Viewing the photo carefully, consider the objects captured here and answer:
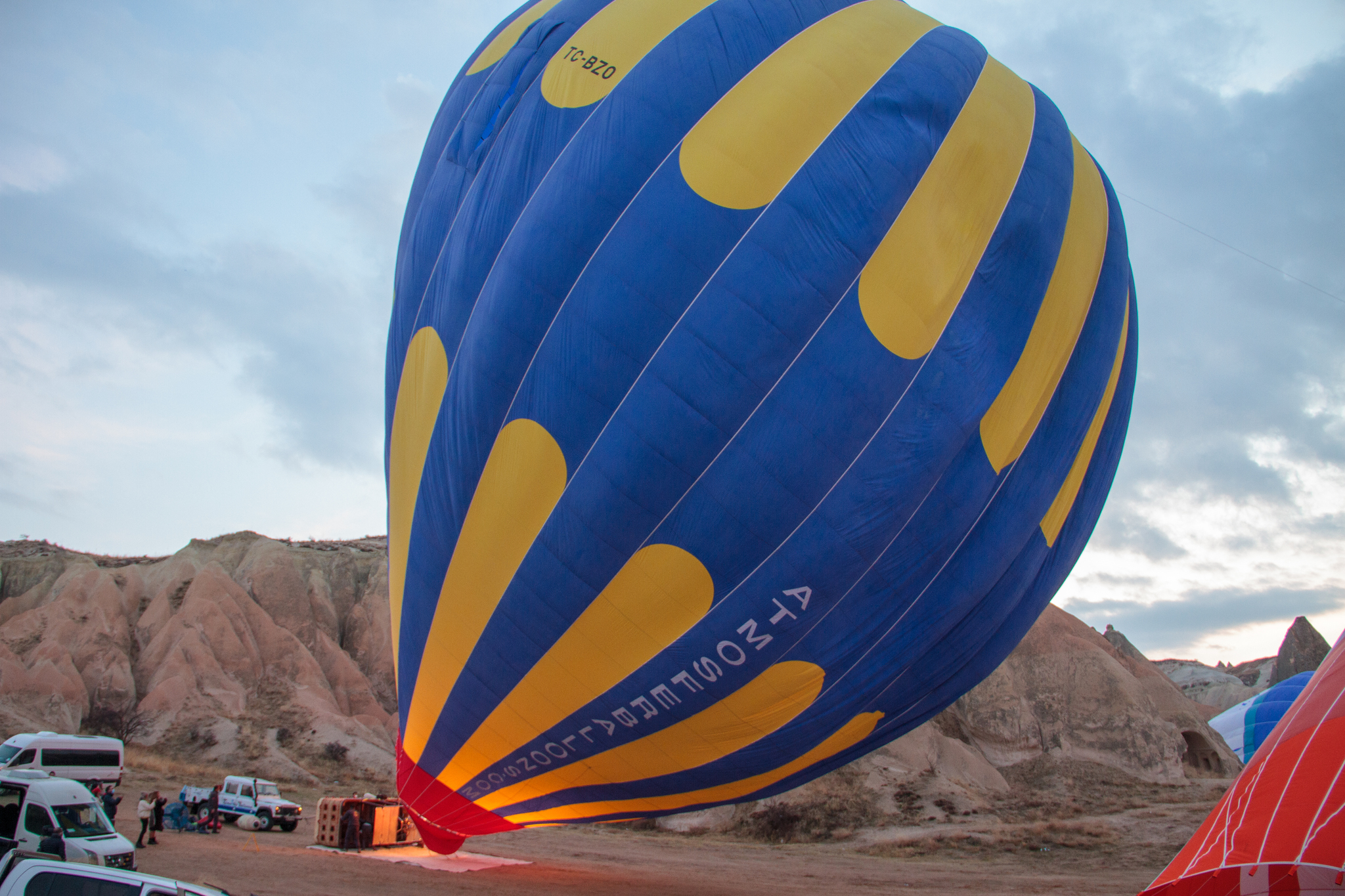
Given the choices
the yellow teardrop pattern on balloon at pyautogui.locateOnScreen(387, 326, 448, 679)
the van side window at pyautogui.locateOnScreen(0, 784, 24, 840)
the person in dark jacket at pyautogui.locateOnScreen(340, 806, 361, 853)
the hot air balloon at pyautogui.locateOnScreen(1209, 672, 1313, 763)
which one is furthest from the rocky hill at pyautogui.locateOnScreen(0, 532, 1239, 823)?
the van side window at pyautogui.locateOnScreen(0, 784, 24, 840)

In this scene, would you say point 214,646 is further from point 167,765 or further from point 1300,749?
point 1300,749

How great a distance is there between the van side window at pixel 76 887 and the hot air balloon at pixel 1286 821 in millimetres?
7112

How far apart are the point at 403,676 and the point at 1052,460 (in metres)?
6.80

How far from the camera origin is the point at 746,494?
21.7 feet

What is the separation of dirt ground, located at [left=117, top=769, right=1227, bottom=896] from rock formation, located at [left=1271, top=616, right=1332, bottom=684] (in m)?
33.5

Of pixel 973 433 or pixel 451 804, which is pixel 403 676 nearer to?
pixel 451 804

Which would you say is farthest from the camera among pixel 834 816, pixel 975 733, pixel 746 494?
pixel 975 733

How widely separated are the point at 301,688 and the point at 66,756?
16.5 meters

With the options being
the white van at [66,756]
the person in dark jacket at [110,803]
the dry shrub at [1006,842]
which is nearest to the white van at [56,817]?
the person in dark jacket at [110,803]

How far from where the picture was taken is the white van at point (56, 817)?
9.44 metres

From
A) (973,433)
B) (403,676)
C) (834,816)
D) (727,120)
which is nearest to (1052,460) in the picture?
(973,433)

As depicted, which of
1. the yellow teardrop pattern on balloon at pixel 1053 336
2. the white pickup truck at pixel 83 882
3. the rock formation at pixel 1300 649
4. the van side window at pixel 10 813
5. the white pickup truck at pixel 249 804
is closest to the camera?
the white pickup truck at pixel 83 882

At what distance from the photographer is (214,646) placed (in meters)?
32.9

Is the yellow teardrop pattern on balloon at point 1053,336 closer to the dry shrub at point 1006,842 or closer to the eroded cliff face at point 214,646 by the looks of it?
the dry shrub at point 1006,842
